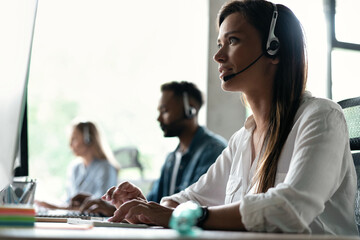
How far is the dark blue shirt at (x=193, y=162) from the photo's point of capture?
123 inches

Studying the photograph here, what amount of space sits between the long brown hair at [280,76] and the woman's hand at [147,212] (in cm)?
28

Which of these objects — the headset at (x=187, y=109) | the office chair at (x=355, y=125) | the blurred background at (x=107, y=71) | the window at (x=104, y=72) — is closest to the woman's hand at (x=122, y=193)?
the office chair at (x=355, y=125)

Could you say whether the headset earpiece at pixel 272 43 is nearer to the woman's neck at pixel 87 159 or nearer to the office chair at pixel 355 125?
the office chair at pixel 355 125

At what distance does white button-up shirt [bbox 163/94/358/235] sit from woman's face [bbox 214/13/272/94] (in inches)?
5.7

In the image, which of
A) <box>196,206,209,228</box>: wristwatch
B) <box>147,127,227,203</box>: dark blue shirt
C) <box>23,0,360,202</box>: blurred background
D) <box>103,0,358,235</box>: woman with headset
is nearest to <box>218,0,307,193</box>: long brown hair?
<box>103,0,358,235</box>: woman with headset

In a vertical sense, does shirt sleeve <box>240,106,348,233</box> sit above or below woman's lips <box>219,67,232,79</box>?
below

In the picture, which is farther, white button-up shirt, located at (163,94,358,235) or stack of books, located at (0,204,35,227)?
white button-up shirt, located at (163,94,358,235)

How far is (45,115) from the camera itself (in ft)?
22.4

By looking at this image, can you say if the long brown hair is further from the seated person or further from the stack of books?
the seated person

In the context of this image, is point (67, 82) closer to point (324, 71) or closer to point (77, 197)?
point (77, 197)

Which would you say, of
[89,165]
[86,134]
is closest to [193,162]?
[89,165]

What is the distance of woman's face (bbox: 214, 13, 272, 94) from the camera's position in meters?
1.56

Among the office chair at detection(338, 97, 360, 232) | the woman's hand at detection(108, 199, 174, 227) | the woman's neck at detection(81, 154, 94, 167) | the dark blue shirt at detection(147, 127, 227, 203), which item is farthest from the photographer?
the woman's neck at detection(81, 154, 94, 167)

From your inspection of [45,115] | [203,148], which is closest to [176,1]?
[45,115]
